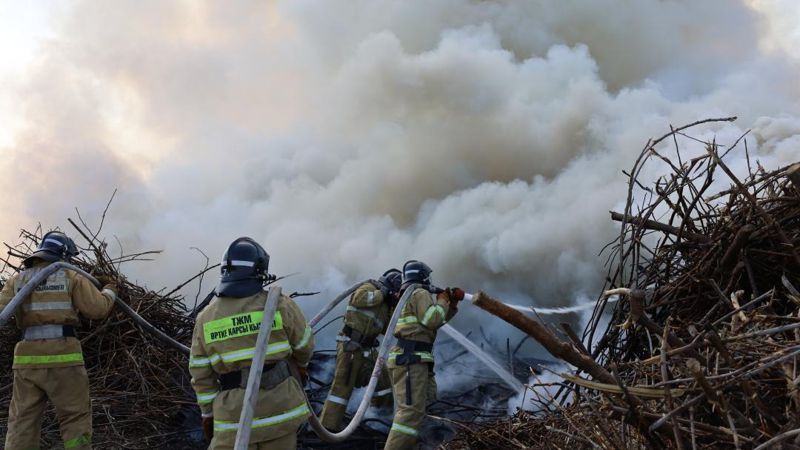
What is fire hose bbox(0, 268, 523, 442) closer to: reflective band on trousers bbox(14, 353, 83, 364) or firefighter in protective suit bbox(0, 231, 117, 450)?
firefighter in protective suit bbox(0, 231, 117, 450)

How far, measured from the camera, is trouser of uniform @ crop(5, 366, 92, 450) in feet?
20.1

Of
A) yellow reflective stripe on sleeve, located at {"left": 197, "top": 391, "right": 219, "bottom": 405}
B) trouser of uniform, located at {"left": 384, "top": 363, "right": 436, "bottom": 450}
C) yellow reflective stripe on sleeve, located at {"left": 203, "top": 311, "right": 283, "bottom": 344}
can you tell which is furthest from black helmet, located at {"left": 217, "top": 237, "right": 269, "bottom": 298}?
trouser of uniform, located at {"left": 384, "top": 363, "right": 436, "bottom": 450}

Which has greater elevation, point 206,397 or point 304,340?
point 304,340

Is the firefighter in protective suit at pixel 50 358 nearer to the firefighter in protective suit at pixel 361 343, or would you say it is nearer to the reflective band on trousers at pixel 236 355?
the reflective band on trousers at pixel 236 355

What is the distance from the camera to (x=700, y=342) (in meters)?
2.96

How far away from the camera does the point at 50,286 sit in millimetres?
6281

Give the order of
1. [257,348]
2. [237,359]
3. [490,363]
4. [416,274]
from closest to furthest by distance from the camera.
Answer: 1. [257,348]
2. [237,359]
3. [416,274]
4. [490,363]

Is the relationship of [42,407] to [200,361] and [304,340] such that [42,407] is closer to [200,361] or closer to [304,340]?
[200,361]

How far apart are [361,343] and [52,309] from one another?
3.79 meters

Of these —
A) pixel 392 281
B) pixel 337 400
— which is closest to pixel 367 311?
pixel 392 281

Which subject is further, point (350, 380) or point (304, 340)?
point (350, 380)

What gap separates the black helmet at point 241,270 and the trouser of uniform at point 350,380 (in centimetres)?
407

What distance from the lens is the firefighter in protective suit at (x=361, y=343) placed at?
847 cm

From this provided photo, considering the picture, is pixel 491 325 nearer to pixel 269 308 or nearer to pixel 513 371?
pixel 513 371
